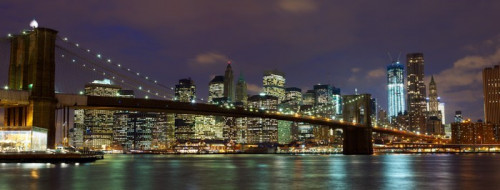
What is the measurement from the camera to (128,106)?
209 feet

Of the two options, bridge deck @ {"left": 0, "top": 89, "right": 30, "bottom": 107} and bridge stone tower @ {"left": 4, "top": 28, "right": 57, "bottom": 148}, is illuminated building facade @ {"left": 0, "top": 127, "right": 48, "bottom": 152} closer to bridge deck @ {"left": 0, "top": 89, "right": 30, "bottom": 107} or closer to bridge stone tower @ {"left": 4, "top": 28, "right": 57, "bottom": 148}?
bridge stone tower @ {"left": 4, "top": 28, "right": 57, "bottom": 148}

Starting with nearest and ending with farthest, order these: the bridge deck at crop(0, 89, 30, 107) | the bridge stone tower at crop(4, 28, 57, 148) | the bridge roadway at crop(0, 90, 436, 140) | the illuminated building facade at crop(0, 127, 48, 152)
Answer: the bridge deck at crop(0, 89, 30, 107) < the illuminated building facade at crop(0, 127, 48, 152) < the bridge roadway at crop(0, 90, 436, 140) < the bridge stone tower at crop(4, 28, 57, 148)

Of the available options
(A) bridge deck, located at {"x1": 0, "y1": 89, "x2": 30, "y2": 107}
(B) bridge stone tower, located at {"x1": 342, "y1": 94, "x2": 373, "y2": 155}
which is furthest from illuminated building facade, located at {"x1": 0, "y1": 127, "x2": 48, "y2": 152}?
(B) bridge stone tower, located at {"x1": 342, "y1": 94, "x2": 373, "y2": 155}

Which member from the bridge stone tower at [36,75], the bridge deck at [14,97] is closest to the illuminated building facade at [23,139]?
the bridge stone tower at [36,75]

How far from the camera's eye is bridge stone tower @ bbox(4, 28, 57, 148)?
168 feet

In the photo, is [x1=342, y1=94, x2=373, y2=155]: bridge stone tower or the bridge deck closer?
the bridge deck

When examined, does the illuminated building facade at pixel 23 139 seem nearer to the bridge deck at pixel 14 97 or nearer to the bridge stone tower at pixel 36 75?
the bridge stone tower at pixel 36 75

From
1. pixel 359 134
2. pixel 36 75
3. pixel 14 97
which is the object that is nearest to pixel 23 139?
pixel 14 97

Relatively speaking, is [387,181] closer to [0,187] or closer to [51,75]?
[0,187]

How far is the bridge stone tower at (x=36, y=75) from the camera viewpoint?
51.3 meters

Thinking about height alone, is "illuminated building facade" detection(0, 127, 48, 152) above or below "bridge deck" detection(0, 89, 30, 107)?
below

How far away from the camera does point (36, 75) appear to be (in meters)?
51.8

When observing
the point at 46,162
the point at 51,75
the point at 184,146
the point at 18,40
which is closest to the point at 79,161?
the point at 46,162

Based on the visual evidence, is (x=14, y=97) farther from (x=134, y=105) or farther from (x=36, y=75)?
(x=134, y=105)
